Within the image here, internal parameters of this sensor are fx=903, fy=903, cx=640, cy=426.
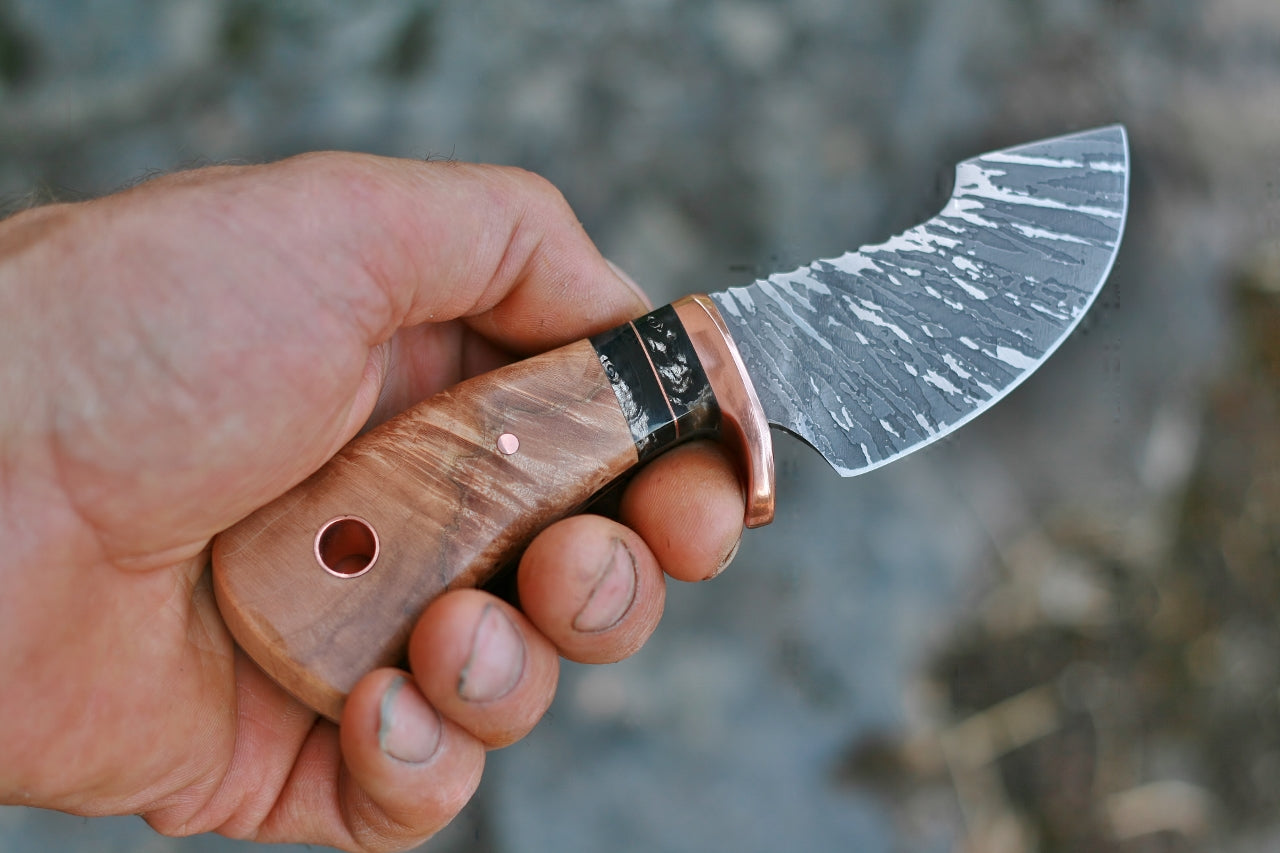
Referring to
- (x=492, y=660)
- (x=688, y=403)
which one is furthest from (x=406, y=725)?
(x=688, y=403)

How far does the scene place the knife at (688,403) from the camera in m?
0.81

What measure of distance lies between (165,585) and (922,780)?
1.08m

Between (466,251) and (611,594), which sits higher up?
(466,251)

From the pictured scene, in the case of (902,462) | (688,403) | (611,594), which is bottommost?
(902,462)

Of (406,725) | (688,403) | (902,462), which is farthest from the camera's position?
(902,462)

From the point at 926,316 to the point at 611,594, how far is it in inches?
17.9

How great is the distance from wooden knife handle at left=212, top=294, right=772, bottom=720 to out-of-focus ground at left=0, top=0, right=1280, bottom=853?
569 mm

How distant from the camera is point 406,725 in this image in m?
0.79

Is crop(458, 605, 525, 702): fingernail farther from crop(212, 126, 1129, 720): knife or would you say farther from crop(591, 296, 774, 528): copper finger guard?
crop(591, 296, 774, 528): copper finger guard

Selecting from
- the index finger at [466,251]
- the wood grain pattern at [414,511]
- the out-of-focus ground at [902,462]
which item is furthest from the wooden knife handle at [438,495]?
the out-of-focus ground at [902,462]

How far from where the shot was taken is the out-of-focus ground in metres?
1.35

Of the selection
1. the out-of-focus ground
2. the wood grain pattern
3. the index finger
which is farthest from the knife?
the out-of-focus ground

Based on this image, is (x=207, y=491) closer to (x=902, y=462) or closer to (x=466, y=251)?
(x=466, y=251)

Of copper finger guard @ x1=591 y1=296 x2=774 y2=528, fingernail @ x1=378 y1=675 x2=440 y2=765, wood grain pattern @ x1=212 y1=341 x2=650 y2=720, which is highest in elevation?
copper finger guard @ x1=591 y1=296 x2=774 y2=528
